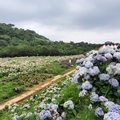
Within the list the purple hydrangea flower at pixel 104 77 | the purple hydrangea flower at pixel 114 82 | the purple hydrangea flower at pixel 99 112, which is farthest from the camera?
the purple hydrangea flower at pixel 104 77

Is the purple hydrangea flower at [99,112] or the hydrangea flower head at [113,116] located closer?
the hydrangea flower head at [113,116]

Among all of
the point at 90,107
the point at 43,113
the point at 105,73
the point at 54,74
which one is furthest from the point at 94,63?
the point at 54,74

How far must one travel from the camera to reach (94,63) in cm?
572

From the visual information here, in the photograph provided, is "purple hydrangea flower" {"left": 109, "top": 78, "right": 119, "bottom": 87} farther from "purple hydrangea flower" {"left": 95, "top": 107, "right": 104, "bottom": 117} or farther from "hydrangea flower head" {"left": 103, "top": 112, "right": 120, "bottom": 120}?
"hydrangea flower head" {"left": 103, "top": 112, "right": 120, "bottom": 120}

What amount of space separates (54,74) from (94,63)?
18988 mm

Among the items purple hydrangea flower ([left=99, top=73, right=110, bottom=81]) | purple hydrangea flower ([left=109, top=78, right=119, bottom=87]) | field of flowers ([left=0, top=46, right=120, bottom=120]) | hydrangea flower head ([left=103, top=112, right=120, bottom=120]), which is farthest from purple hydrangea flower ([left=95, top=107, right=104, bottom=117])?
purple hydrangea flower ([left=99, top=73, right=110, bottom=81])

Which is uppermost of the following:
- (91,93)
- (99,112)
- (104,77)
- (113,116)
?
(104,77)

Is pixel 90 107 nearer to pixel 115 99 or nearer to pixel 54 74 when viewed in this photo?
pixel 115 99

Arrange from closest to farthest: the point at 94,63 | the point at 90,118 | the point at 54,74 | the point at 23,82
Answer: the point at 90,118
the point at 94,63
the point at 23,82
the point at 54,74

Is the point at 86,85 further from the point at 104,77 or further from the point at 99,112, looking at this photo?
the point at 99,112

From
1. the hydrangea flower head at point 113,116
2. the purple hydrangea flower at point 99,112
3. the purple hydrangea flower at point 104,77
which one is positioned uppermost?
the purple hydrangea flower at point 104,77

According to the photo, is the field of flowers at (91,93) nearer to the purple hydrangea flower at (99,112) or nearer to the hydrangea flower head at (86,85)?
the hydrangea flower head at (86,85)

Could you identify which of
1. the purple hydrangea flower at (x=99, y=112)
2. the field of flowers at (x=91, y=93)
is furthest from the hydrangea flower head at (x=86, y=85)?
the purple hydrangea flower at (x=99, y=112)

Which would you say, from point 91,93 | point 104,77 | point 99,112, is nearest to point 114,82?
point 104,77
